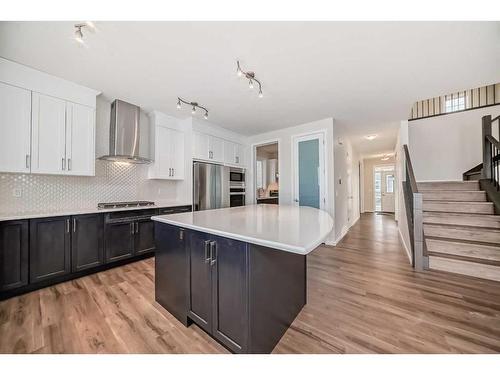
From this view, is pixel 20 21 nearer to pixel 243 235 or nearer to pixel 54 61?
pixel 54 61

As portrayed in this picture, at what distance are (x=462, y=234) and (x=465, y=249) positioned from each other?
0.86ft

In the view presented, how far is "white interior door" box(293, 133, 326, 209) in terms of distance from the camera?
156 inches

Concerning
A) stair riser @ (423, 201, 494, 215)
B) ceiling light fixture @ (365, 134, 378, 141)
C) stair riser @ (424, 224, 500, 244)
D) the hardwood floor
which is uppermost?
ceiling light fixture @ (365, 134, 378, 141)

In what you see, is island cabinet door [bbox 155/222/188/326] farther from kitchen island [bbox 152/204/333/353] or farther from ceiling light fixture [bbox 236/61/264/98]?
ceiling light fixture [bbox 236/61/264/98]

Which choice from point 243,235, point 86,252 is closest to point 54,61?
point 86,252

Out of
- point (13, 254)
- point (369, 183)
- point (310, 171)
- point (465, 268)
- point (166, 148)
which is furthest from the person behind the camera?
point (369, 183)

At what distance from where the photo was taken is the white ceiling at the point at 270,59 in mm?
1646

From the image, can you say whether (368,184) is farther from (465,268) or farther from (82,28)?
(82,28)

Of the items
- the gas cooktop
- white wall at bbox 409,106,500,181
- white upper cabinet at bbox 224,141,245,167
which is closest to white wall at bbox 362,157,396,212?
white wall at bbox 409,106,500,181

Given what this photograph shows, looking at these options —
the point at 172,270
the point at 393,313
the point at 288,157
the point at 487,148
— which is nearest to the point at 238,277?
the point at 172,270

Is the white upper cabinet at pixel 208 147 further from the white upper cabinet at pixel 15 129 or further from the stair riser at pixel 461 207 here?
the stair riser at pixel 461 207

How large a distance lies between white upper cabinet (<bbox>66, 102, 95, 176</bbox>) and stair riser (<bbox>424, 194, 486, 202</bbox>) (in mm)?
5397

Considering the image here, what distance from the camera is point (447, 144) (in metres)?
4.24

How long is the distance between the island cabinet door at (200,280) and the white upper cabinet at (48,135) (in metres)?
2.22
